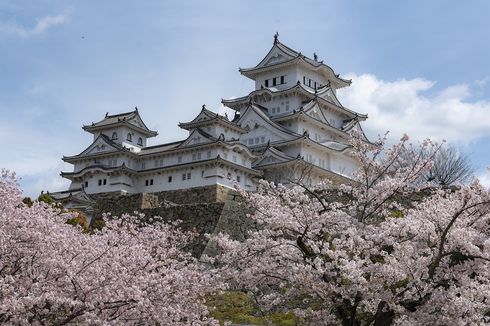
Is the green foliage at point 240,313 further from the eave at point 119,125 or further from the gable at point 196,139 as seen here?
the eave at point 119,125

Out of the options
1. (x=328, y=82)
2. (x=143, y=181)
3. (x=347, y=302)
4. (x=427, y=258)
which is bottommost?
(x=347, y=302)

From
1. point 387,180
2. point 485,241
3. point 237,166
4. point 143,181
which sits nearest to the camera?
point 485,241

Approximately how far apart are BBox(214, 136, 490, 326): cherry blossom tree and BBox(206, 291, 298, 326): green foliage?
271cm

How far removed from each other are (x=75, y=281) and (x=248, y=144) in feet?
114

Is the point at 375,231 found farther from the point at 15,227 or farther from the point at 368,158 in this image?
the point at 15,227

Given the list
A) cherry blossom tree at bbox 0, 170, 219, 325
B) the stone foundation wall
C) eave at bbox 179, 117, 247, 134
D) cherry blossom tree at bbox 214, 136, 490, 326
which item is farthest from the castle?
cherry blossom tree at bbox 0, 170, 219, 325

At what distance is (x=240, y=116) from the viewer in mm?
45531

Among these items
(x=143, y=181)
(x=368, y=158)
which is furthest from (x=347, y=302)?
(x=143, y=181)

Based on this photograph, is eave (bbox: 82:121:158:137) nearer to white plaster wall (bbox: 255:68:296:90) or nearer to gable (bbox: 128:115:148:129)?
gable (bbox: 128:115:148:129)

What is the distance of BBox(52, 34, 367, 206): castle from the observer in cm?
3981

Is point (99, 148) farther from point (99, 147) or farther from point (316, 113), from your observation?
point (316, 113)

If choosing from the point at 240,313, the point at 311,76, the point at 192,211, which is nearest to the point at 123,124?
the point at 311,76

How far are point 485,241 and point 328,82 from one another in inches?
1603

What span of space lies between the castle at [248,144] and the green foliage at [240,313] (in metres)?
20.1
